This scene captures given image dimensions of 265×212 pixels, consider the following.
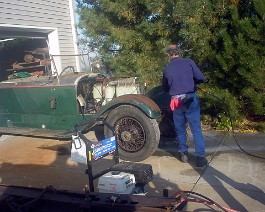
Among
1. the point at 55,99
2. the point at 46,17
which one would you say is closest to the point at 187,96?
the point at 55,99

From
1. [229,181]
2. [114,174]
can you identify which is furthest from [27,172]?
[229,181]

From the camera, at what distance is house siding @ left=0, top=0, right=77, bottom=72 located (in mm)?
9031

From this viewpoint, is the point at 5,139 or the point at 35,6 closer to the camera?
the point at 5,139

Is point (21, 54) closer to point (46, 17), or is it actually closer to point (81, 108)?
point (46, 17)

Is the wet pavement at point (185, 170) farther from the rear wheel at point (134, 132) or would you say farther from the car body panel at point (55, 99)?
the car body panel at point (55, 99)

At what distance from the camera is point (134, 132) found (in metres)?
6.01

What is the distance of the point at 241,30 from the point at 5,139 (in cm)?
568

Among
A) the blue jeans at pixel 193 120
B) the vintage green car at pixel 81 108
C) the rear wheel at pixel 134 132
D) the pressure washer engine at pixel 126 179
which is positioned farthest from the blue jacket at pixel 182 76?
the pressure washer engine at pixel 126 179

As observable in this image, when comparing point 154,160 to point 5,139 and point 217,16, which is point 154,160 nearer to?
point 217,16

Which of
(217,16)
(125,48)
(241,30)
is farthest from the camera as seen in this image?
(125,48)

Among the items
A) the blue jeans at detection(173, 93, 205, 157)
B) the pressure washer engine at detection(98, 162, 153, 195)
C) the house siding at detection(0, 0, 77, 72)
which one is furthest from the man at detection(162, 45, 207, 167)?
the house siding at detection(0, 0, 77, 72)

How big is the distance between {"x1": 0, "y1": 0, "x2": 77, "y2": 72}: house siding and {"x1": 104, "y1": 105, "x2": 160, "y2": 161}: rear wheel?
4.62 meters

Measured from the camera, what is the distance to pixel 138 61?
335 inches

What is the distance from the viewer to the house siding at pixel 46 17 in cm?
903
